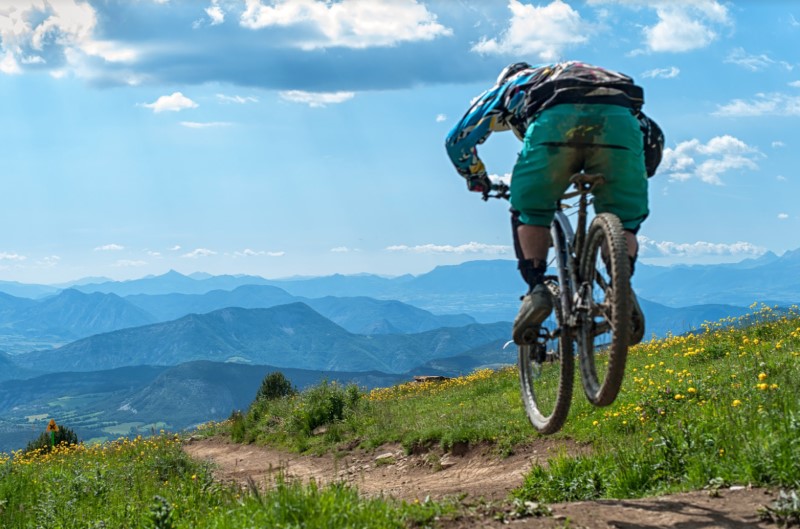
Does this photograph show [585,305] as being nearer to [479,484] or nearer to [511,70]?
[511,70]

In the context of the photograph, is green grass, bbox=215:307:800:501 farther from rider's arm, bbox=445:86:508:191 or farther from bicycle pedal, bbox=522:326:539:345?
Answer: rider's arm, bbox=445:86:508:191

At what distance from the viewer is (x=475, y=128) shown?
19.7 ft

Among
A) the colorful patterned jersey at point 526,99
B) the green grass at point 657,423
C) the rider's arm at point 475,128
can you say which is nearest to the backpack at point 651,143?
the colorful patterned jersey at point 526,99

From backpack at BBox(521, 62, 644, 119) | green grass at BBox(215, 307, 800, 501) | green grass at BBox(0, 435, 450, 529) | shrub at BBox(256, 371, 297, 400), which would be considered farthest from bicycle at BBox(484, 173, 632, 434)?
shrub at BBox(256, 371, 297, 400)

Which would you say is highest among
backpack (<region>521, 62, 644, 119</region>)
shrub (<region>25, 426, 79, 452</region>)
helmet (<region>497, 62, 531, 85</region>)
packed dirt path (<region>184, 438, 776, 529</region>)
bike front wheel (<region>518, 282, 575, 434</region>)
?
helmet (<region>497, 62, 531, 85</region>)

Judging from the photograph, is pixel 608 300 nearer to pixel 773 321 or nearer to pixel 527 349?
pixel 527 349

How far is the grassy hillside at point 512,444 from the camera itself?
207 inches

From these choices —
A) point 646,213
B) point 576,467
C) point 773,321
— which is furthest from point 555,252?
point 773,321

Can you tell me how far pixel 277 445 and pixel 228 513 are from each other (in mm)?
11931

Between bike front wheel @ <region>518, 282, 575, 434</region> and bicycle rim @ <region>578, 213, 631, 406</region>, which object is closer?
bicycle rim @ <region>578, 213, 631, 406</region>

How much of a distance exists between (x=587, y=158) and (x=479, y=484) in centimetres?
487

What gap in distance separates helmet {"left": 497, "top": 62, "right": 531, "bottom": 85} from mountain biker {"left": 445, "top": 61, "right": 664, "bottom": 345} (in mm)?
11

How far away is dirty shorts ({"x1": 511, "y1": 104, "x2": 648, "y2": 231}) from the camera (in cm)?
520

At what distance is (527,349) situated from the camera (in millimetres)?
6707
